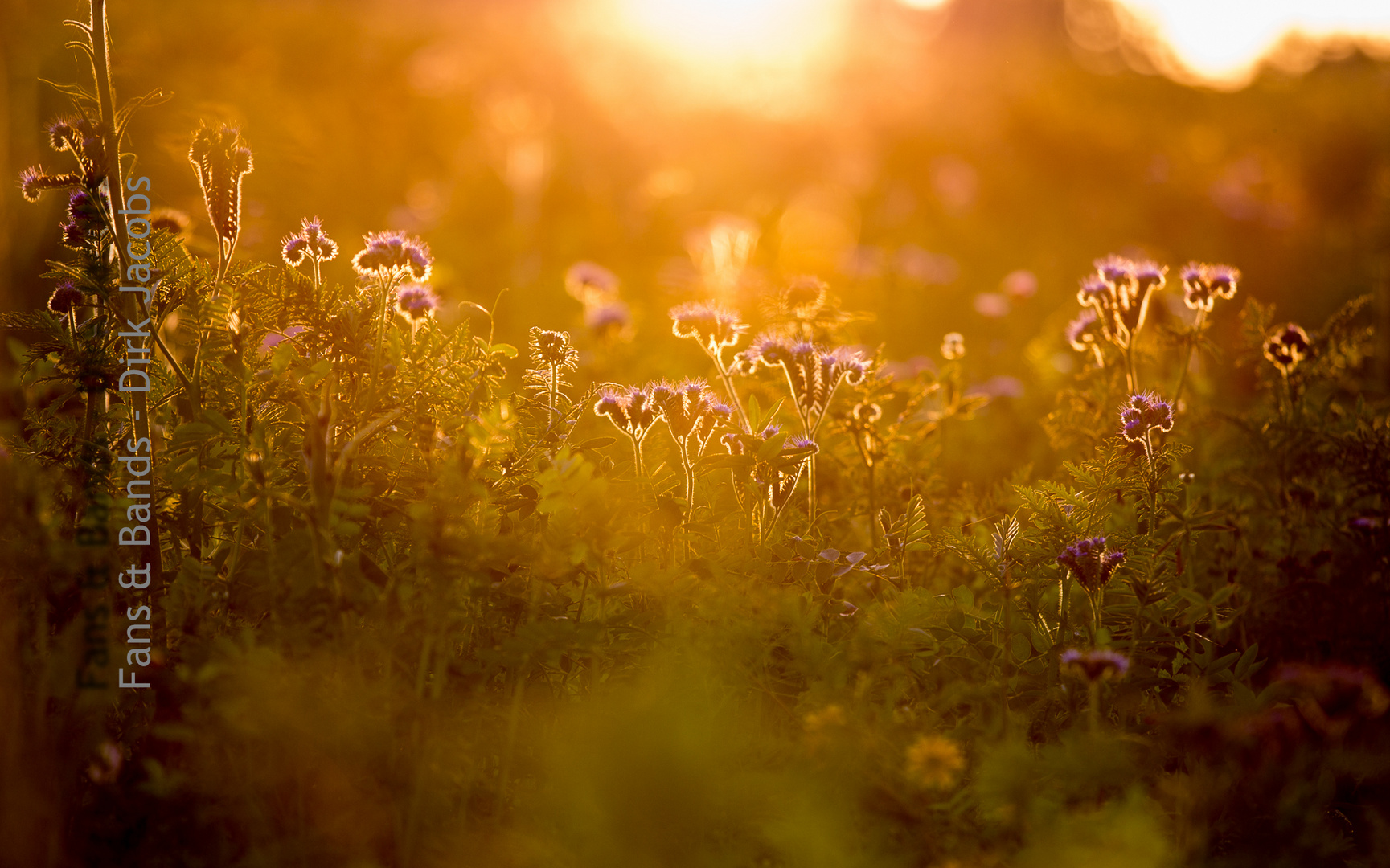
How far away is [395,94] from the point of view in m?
8.95

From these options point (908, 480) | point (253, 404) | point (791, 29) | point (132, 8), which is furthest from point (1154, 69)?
point (253, 404)

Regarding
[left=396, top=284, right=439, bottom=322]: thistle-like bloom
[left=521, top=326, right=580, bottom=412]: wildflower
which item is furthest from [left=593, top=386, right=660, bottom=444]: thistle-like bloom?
[left=396, top=284, right=439, bottom=322]: thistle-like bloom

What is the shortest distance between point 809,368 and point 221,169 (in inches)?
59.0

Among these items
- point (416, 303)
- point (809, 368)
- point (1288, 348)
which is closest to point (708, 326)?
point (809, 368)

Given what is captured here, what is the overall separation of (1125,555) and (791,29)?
A: 1275 cm

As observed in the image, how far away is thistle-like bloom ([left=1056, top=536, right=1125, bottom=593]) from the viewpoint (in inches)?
89.0

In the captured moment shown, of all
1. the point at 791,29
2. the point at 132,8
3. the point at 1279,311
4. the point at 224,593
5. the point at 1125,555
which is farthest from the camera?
the point at 791,29

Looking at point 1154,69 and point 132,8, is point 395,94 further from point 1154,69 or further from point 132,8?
point 1154,69

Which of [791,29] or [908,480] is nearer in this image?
[908,480]

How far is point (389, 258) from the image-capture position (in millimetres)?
2328

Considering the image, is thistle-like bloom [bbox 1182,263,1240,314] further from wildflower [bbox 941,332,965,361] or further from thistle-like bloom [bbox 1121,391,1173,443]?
wildflower [bbox 941,332,965,361]

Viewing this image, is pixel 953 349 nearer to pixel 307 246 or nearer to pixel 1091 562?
pixel 1091 562

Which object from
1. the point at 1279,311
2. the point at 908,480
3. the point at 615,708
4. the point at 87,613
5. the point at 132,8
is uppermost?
the point at 132,8

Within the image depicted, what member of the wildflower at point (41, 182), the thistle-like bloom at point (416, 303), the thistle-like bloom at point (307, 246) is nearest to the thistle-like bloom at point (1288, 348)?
the thistle-like bloom at point (416, 303)
